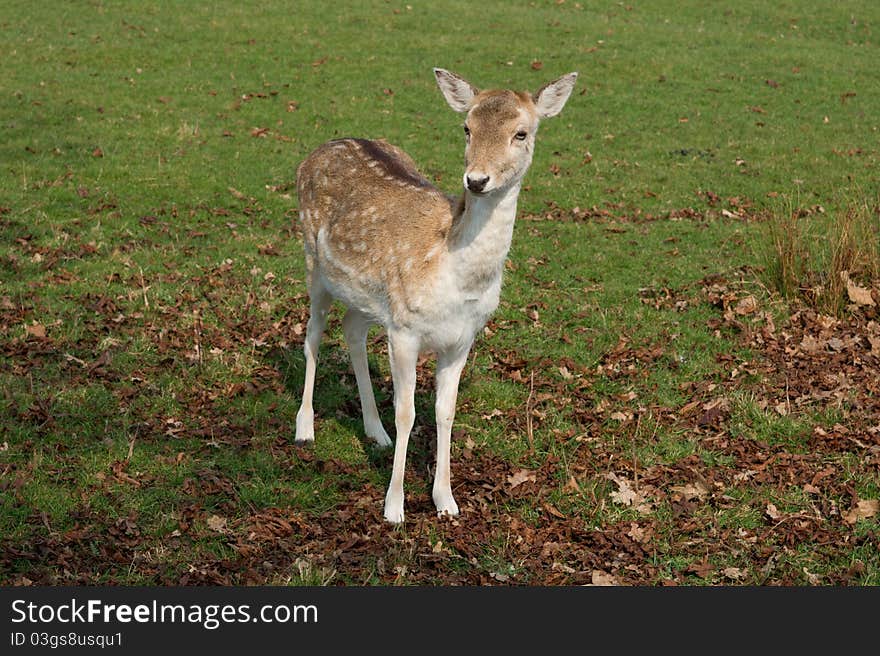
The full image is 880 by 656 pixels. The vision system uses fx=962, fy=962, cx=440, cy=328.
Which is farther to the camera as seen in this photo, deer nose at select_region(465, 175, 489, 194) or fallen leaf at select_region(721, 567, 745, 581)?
fallen leaf at select_region(721, 567, 745, 581)

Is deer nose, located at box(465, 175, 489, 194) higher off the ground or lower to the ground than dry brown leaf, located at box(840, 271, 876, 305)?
higher

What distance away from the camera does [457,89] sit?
631cm

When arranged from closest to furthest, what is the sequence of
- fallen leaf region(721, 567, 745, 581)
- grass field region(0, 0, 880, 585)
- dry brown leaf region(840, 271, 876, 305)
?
fallen leaf region(721, 567, 745, 581) → grass field region(0, 0, 880, 585) → dry brown leaf region(840, 271, 876, 305)

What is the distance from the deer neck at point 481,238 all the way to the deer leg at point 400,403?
2.02ft

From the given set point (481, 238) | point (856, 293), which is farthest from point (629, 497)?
point (856, 293)

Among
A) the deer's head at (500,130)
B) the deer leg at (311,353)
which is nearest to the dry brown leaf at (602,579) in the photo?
the deer's head at (500,130)

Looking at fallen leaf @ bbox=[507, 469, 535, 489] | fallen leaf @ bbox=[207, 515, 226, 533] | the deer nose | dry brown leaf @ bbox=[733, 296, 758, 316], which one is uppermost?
the deer nose

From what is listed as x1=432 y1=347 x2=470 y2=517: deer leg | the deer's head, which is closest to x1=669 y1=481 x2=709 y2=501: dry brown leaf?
x1=432 y1=347 x2=470 y2=517: deer leg

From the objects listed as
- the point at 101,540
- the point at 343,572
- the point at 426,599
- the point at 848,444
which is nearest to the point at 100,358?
the point at 101,540

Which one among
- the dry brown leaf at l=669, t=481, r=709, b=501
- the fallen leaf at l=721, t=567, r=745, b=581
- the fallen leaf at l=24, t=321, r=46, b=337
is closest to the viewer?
the fallen leaf at l=721, t=567, r=745, b=581

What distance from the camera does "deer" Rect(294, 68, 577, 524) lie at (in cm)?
594

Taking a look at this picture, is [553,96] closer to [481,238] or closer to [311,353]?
[481,238]

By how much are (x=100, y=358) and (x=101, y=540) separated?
2.81 m

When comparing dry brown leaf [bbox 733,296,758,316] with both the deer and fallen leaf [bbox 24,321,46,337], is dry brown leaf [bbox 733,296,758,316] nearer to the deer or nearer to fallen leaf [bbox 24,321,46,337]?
the deer
